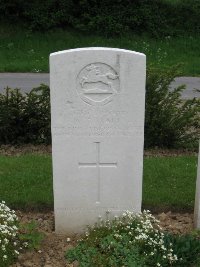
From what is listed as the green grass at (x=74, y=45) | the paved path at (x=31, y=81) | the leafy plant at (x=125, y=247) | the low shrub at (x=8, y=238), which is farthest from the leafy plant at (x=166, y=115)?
the green grass at (x=74, y=45)

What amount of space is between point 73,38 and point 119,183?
45.0 feet

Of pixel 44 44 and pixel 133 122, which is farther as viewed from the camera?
pixel 44 44

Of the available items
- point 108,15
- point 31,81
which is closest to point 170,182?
point 31,81

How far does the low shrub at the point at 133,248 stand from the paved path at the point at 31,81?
8177 millimetres

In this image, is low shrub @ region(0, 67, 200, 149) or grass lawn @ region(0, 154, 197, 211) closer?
grass lawn @ region(0, 154, 197, 211)

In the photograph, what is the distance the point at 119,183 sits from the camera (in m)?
5.03

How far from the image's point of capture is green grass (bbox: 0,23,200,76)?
1609cm

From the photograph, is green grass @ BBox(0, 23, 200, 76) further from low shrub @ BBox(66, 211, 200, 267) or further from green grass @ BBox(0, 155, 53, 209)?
low shrub @ BBox(66, 211, 200, 267)

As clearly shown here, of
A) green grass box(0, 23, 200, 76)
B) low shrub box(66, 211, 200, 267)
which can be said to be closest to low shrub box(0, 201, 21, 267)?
low shrub box(66, 211, 200, 267)

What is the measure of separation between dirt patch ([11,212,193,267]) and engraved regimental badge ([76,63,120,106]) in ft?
4.47

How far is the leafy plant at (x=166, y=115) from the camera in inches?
300

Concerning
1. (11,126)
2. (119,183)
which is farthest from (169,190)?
(11,126)

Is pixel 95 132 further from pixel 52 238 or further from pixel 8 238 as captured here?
pixel 8 238

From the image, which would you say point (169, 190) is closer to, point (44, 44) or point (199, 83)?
point (199, 83)
